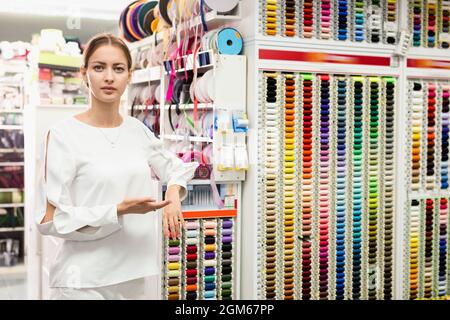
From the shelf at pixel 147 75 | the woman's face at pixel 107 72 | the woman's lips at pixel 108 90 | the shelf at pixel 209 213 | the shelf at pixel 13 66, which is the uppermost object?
the shelf at pixel 13 66

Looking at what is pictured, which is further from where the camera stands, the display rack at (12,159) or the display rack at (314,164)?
the display rack at (12,159)

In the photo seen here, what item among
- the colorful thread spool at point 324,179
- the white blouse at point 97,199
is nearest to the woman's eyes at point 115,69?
the white blouse at point 97,199

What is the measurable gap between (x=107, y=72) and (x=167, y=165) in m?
0.46

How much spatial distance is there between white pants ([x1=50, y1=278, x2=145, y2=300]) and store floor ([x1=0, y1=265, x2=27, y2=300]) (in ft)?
9.01

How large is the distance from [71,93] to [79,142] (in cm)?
290

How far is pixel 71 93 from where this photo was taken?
546cm

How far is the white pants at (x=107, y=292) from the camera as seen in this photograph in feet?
8.96

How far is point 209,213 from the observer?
13.7ft

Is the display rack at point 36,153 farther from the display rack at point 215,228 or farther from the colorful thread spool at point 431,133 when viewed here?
the colorful thread spool at point 431,133

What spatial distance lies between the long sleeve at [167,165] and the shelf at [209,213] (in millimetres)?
1183

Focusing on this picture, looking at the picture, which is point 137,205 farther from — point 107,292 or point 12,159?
point 12,159

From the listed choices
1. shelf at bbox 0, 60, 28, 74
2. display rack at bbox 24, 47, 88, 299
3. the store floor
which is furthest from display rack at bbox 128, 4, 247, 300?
shelf at bbox 0, 60, 28, 74
